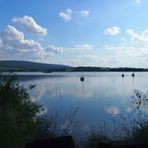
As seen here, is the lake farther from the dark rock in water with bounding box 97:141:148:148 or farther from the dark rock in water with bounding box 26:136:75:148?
the dark rock in water with bounding box 97:141:148:148

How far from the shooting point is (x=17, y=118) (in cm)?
1250

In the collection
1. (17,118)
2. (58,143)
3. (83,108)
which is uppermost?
(58,143)

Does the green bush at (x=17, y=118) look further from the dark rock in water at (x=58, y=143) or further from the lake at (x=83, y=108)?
the dark rock in water at (x=58, y=143)

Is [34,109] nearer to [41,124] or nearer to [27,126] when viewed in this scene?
[41,124]

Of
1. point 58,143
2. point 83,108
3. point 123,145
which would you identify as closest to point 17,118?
point 58,143

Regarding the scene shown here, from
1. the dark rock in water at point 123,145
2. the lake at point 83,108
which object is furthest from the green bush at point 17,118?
the dark rock in water at point 123,145

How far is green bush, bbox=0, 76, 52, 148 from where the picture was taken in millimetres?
9852

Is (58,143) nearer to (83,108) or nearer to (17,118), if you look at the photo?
(17,118)

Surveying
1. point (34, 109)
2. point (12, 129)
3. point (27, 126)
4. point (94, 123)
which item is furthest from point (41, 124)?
point (94, 123)

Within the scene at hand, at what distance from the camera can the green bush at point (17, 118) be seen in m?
9.85

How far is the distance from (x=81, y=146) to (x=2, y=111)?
10.9 ft

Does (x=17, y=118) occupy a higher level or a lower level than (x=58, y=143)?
lower

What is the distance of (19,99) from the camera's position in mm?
15055

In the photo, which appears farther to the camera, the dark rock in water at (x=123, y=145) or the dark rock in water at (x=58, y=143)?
the dark rock in water at (x=58, y=143)
